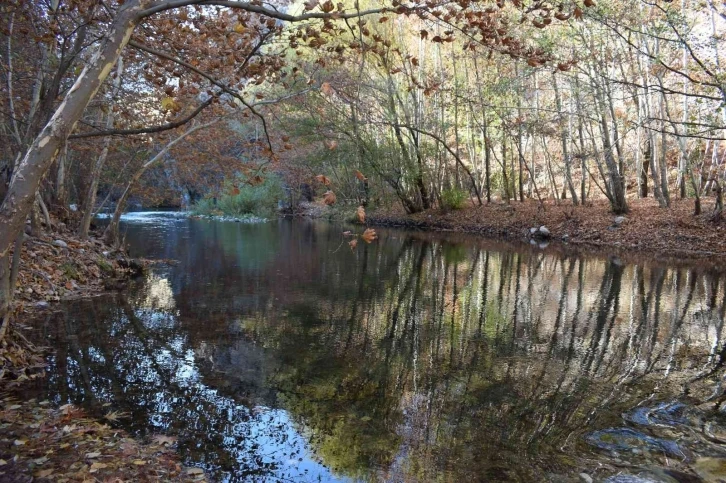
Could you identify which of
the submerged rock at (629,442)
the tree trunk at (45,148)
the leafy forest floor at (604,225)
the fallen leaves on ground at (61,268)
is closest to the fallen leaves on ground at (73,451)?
the tree trunk at (45,148)

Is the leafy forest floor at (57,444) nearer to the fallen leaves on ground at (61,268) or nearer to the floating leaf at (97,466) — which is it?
the floating leaf at (97,466)

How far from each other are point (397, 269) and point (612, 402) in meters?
9.58

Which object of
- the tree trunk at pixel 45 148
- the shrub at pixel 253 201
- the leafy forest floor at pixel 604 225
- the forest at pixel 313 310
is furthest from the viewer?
the shrub at pixel 253 201

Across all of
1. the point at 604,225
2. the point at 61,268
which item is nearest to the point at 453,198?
the point at 604,225

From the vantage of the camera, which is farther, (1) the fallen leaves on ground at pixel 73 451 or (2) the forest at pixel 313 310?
(2) the forest at pixel 313 310

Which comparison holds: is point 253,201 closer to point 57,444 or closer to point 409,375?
point 409,375

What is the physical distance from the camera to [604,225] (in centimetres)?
2153

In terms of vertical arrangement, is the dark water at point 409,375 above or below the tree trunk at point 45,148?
below

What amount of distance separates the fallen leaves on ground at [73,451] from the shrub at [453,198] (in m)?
25.8

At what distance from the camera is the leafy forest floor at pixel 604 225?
59.1 ft

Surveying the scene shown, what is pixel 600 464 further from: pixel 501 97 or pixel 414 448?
pixel 501 97

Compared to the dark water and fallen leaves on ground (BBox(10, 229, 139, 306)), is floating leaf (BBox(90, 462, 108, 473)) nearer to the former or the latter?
the dark water

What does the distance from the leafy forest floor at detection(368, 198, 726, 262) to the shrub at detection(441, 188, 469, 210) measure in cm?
34

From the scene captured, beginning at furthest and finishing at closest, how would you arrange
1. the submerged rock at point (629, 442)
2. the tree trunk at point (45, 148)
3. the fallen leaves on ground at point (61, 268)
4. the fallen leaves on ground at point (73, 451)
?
the fallen leaves on ground at point (61, 268) → the submerged rock at point (629, 442) → the tree trunk at point (45, 148) → the fallen leaves on ground at point (73, 451)
